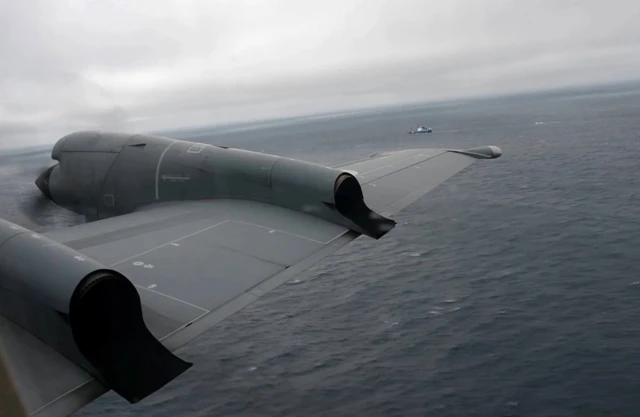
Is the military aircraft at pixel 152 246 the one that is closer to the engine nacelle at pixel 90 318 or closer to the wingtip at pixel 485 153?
the engine nacelle at pixel 90 318

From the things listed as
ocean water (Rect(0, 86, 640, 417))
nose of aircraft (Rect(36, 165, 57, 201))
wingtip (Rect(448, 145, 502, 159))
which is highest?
nose of aircraft (Rect(36, 165, 57, 201))

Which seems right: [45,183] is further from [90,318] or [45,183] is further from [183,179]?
[90,318]

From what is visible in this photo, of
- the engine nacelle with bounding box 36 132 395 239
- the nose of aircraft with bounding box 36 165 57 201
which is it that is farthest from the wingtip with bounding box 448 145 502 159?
the nose of aircraft with bounding box 36 165 57 201

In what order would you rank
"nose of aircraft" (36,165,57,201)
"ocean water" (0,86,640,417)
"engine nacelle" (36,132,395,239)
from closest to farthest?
"engine nacelle" (36,132,395,239)
"ocean water" (0,86,640,417)
"nose of aircraft" (36,165,57,201)

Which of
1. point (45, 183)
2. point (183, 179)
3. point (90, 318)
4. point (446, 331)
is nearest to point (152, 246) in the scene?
point (90, 318)

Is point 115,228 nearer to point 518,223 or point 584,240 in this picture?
point 584,240

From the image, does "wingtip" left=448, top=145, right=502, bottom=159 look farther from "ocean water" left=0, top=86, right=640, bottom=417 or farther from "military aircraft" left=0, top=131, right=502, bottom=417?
"ocean water" left=0, top=86, right=640, bottom=417
